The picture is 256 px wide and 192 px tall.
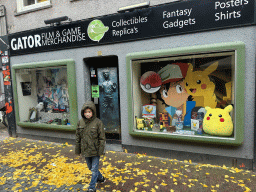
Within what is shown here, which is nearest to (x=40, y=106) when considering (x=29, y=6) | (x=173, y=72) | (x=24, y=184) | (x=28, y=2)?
(x=29, y=6)

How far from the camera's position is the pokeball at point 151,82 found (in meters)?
5.08

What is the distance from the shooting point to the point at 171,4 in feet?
13.9

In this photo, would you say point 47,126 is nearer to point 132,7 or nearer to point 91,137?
point 91,137

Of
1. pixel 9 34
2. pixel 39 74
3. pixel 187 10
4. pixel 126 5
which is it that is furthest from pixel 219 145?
pixel 9 34

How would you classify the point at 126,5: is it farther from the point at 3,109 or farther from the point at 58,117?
the point at 3,109

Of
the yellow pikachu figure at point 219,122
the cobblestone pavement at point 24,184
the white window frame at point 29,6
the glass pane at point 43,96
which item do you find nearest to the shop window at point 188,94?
the yellow pikachu figure at point 219,122

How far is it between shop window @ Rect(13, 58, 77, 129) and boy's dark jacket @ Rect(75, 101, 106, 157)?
2.83m

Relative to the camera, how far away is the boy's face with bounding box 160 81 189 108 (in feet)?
16.3

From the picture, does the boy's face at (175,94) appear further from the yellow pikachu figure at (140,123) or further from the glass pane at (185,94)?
the yellow pikachu figure at (140,123)

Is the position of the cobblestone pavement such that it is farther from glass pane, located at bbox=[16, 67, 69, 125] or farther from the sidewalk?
glass pane, located at bbox=[16, 67, 69, 125]

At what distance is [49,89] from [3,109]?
207cm

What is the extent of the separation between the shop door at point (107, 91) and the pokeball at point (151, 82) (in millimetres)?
Answer: 791

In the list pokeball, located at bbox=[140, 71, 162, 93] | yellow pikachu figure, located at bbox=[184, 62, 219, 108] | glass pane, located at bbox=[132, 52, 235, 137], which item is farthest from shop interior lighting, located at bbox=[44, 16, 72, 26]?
yellow pikachu figure, located at bbox=[184, 62, 219, 108]

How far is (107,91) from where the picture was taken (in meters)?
5.56
